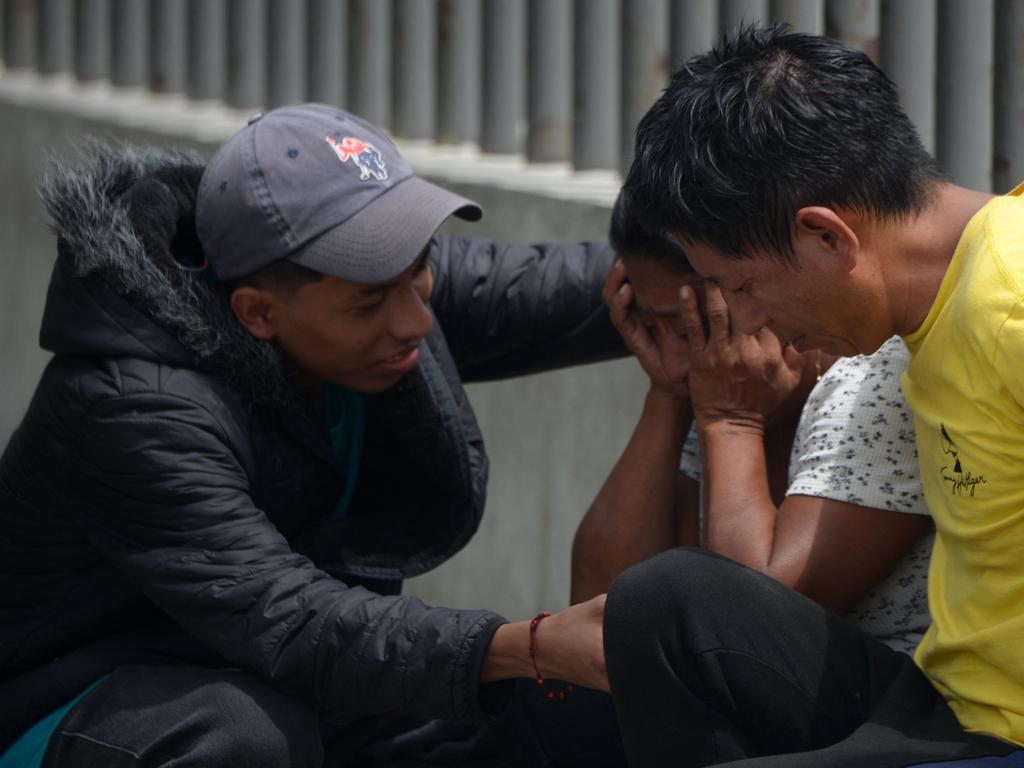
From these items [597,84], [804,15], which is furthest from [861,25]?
[597,84]

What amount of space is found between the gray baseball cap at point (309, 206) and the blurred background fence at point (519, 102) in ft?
3.57

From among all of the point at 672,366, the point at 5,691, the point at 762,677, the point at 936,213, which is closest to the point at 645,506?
the point at 672,366

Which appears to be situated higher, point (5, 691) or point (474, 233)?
point (474, 233)

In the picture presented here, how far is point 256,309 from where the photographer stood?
311 centimetres

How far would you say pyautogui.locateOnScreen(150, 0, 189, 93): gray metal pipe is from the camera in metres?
5.49

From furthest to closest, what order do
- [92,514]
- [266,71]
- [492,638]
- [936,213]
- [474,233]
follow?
[266,71], [474,233], [92,514], [492,638], [936,213]

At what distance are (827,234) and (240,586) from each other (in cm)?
120

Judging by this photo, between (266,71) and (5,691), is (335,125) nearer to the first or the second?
(5,691)

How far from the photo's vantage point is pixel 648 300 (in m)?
3.09

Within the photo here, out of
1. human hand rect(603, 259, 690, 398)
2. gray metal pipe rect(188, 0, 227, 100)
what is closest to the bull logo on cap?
human hand rect(603, 259, 690, 398)

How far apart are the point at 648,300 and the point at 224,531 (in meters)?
0.92

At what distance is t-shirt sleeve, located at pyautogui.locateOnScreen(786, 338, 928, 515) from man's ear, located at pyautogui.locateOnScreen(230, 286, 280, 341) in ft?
3.51

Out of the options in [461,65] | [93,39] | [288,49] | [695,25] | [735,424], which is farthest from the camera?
[93,39]

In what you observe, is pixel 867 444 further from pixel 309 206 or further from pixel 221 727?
pixel 221 727
